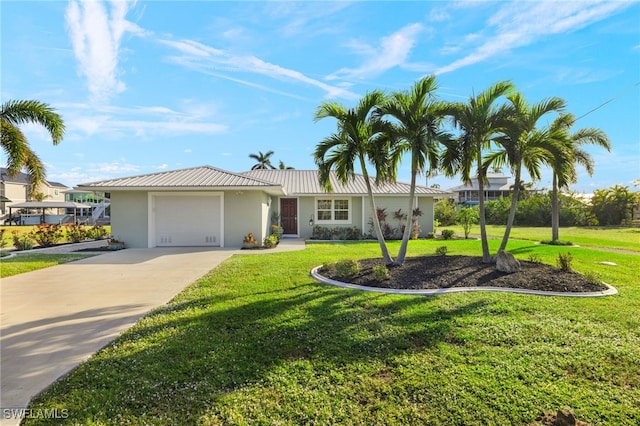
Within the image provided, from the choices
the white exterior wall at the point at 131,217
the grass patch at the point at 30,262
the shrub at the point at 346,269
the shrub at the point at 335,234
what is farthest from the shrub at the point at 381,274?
the white exterior wall at the point at 131,217

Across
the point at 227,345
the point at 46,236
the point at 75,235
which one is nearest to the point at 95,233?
the point at 75,235

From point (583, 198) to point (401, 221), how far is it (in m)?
23.8

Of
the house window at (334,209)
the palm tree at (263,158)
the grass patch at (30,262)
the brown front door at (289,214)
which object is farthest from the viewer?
the palm tree at (263,158)

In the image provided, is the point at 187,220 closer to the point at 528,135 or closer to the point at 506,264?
the point at 506,264

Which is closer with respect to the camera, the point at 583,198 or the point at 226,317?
the point at 226,317

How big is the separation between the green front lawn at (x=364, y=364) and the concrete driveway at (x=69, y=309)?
322 millimetres

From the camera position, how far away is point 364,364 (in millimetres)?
3438

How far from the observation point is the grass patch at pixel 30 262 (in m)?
8.64

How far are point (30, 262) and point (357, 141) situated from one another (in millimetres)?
10816

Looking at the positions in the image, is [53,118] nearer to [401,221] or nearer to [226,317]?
[226,317]

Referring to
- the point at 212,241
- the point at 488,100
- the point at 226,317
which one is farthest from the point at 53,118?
the point at 488,100

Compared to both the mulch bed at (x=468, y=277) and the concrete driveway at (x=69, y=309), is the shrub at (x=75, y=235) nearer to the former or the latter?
the concrete driveway at (x=69, y=309)

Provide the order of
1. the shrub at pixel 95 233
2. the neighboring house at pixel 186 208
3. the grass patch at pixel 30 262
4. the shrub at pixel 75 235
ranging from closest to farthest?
the grass patch at pixel 30 262, the neighboring house at pixel 186 208, the shrub at pixel 75 235, the shrub at pixel 95 233

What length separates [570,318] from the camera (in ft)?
15.9
